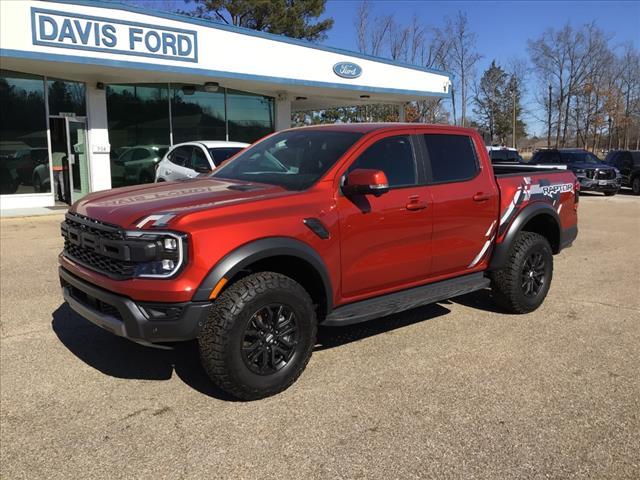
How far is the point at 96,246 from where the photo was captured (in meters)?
3.49

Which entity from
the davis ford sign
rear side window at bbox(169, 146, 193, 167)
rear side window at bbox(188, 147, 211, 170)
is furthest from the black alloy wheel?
the davis ford sign

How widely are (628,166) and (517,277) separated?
63.4ft

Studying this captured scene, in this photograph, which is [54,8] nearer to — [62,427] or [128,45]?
[128,45]

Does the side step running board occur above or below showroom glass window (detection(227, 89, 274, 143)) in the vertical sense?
below

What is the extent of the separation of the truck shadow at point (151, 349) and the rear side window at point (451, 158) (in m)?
1.42

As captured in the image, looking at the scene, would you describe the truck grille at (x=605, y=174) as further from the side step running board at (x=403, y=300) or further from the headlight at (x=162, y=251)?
the headlight at (x=162, y=251)

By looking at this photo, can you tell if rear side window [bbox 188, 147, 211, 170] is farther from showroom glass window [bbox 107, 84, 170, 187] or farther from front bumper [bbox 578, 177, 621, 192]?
front bumper [bbox 578, 177, 621, 192]

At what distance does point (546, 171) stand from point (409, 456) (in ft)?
12.8

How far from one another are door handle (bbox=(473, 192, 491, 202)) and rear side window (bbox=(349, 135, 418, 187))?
0.70 meters

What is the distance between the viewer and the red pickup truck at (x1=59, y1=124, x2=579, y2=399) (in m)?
3.23

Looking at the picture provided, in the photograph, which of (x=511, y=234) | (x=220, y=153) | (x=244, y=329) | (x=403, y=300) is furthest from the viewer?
(x=220, y=153)

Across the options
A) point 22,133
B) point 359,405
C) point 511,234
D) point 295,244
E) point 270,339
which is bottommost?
point 359,405

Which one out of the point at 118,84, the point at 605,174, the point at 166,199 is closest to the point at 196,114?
the point at 118,84

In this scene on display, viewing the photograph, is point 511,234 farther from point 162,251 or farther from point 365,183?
point 162,251
